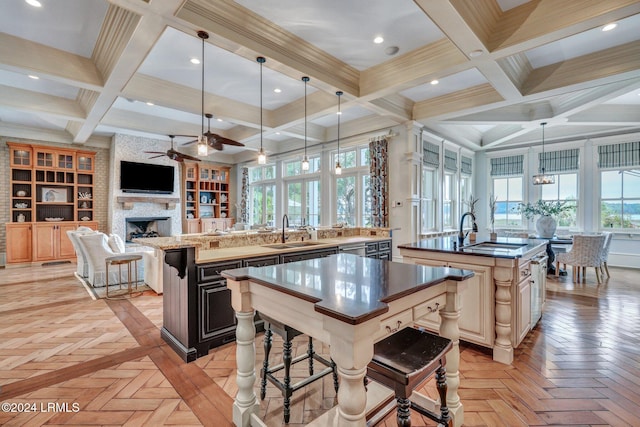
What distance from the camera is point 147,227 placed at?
26.7 feet

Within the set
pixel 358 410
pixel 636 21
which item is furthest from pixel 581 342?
pixel 636 21

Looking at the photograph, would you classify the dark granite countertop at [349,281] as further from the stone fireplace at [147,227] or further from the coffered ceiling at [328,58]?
the stone fireplace at [147,227]

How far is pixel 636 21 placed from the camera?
9.62 ft

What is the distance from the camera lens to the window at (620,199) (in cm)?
615

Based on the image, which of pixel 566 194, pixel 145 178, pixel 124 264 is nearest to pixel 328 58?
pixel 124 264

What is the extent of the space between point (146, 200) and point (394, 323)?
815 centimetres

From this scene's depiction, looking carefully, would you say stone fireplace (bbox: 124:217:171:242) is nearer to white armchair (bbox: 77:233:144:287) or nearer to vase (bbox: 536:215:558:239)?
white armchair (bbox: 77:233:144:287)

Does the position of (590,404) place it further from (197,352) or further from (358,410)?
(197,352)

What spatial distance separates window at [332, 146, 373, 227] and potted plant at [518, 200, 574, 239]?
3135 mm

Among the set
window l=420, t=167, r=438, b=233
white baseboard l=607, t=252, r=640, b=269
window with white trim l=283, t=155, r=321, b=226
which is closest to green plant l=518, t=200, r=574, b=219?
white baseboard l=607, t=252, r=640, b=269

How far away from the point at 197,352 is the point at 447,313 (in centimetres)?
213

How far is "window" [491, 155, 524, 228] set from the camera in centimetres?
754

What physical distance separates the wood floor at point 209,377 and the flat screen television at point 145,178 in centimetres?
422

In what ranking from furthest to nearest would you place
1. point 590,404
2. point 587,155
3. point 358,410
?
point 587,155, point 590,404, point 358,410
